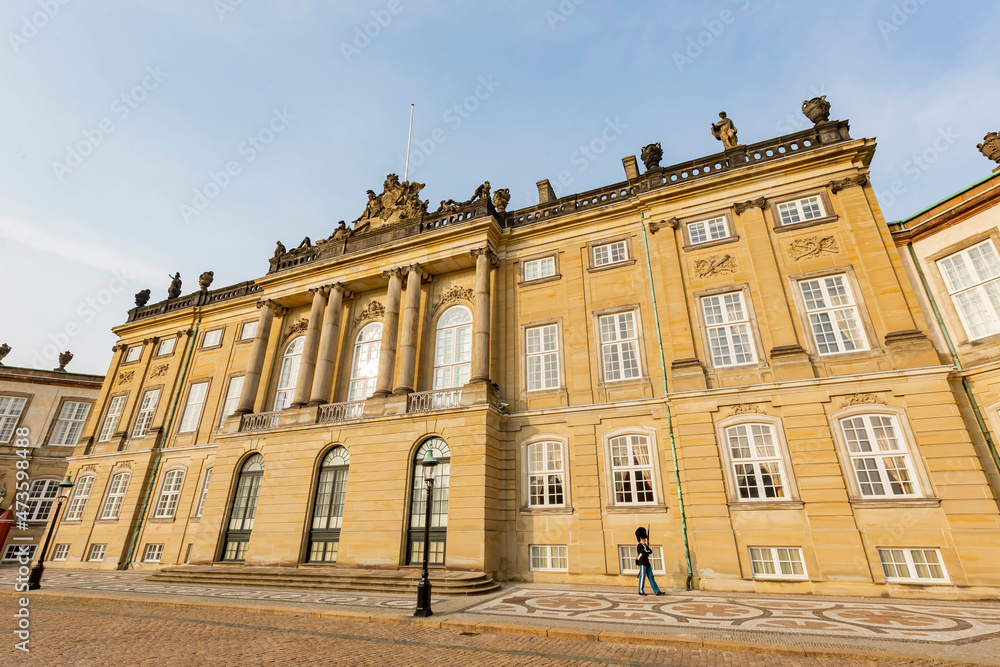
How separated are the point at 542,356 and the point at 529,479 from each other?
5017 mm

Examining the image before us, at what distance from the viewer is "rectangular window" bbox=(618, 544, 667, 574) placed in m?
15.0

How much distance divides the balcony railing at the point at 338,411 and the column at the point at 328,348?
54cm

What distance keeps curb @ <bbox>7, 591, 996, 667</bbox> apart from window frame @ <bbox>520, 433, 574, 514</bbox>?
7.46 m

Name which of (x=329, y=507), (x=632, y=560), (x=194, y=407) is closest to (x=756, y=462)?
(x=632, y=560)

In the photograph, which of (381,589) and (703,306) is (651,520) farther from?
(381,589)

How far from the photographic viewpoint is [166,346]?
30766 mm

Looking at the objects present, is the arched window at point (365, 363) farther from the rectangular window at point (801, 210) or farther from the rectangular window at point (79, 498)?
the rectangular window at point (79, 498)

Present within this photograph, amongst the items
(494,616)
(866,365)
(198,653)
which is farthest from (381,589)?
(866,365)

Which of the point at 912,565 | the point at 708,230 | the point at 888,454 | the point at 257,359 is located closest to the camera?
the point at 912,565

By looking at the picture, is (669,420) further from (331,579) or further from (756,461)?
(331,579)

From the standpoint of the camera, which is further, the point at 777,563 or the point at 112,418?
the point at 112,418

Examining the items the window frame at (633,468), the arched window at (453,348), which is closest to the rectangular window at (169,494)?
the arched window at (453,348)

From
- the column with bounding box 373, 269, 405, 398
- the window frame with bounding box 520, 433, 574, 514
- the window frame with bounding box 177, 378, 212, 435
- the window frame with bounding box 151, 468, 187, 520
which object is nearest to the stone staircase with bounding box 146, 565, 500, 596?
the window frame with bounding box 520, 433, 574, 514

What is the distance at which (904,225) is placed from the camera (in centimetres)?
1611
